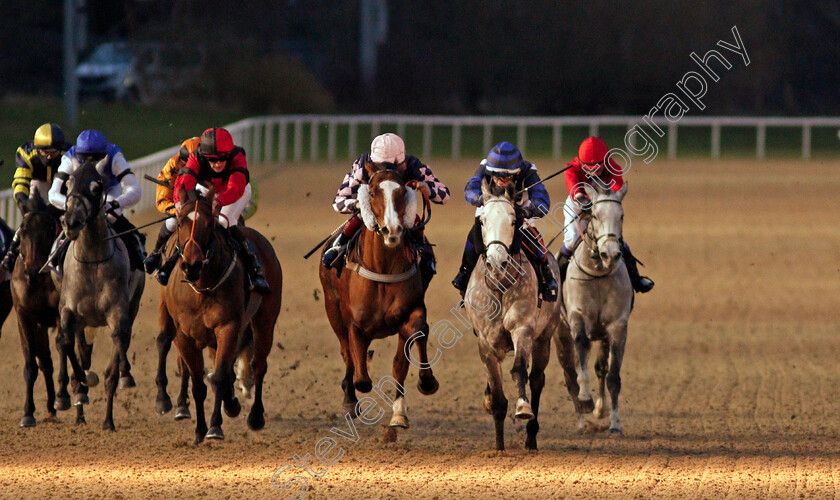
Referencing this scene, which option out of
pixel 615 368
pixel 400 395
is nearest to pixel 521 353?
pixel 400 395

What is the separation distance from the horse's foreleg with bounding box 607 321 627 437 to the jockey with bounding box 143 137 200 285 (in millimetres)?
2863

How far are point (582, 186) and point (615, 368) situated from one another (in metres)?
1.20

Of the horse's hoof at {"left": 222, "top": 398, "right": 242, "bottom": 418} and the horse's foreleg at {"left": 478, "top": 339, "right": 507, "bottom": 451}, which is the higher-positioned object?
the horse's foreleg at {"left": 478, "top": 339, "right": 507, "bottom": 451}

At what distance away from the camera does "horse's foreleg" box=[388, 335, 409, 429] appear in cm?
830

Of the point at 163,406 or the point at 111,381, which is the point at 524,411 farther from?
the point at 111,381

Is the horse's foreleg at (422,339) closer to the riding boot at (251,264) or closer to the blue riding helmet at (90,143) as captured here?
the riding boot at (251,264)

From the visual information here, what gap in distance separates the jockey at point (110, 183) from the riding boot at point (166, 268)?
2.70 feet

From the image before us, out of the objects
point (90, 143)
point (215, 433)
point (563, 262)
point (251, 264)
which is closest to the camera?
point (215, 433)

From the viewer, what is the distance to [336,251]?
28.9ft

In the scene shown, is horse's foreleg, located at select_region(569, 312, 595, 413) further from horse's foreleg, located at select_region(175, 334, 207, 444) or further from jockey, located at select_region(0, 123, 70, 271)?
jockey, located at select_region(0, 123, 70, 271)

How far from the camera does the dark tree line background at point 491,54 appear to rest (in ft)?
116

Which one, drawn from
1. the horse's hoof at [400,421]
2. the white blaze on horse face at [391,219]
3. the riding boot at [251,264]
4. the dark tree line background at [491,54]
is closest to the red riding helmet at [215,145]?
the riding boot at [251,264]

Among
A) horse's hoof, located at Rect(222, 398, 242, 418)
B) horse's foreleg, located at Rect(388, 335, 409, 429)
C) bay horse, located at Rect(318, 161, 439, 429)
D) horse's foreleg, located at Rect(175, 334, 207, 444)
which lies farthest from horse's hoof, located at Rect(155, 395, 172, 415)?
horse's foreleg, located at Rect(388, 335, 409, 429)

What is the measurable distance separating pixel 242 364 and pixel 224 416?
1.34 ft
